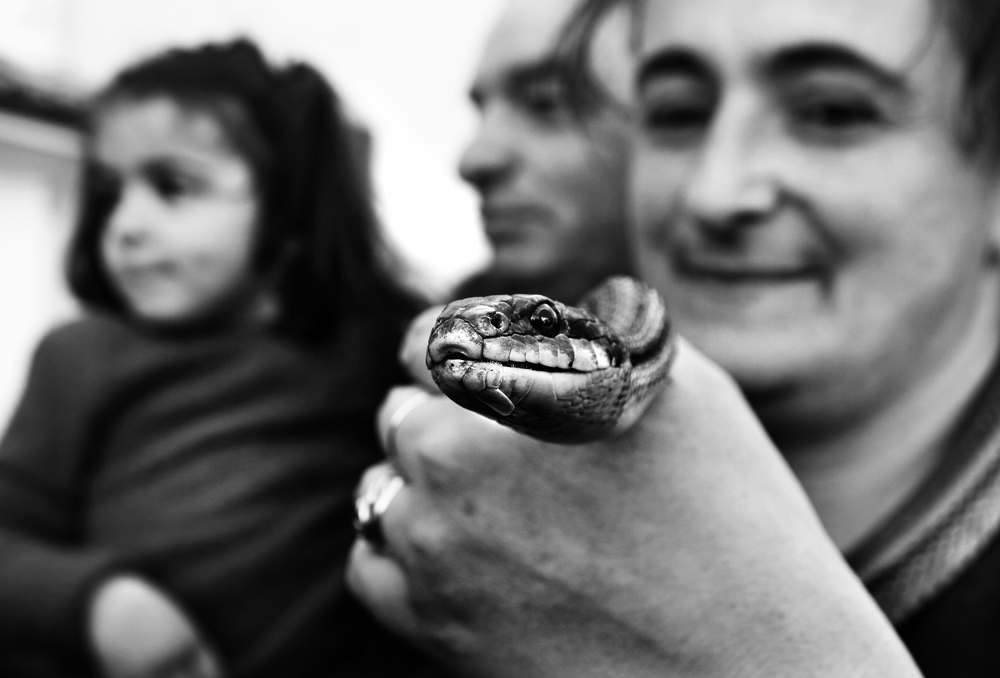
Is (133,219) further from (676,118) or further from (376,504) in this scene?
(676,118)

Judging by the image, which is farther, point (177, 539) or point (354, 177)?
point (354, 177)

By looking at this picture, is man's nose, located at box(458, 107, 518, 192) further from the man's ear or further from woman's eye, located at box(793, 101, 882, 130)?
the man's ear

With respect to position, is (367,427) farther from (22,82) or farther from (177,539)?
(22,82)

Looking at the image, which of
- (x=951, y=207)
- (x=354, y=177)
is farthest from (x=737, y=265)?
(x=354, y=177)

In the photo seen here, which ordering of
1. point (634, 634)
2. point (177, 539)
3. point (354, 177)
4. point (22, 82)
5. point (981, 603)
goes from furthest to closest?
point (22, 82)
point (354, 177)
point (177, 539)
point (981, 603)
point (634, 634)

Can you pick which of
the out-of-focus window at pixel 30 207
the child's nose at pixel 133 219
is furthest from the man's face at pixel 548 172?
the out-of-focus window at pixel 30 207

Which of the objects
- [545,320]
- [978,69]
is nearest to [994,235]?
[978,69]
